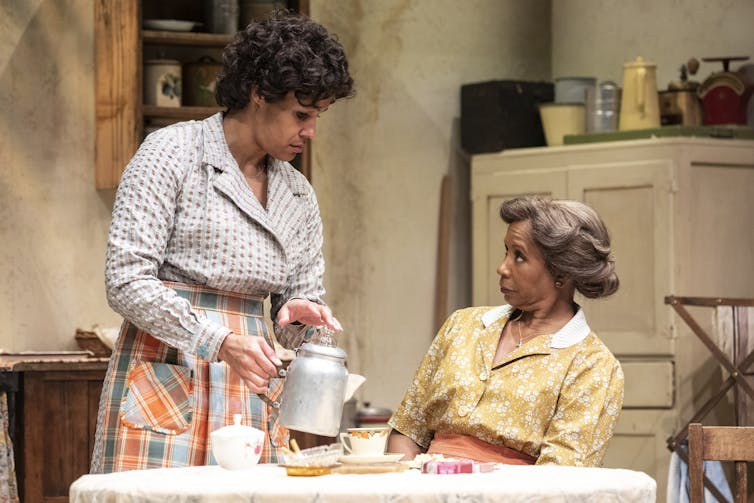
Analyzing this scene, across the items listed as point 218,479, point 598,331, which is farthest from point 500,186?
point 218,479

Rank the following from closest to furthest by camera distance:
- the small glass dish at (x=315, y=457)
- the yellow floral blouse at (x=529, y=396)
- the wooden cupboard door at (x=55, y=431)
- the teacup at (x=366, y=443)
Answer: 1. the small glass dish at (x=315, y=457)
2. the teacup at (x=366, y=443)
3. the yellow floral blouse at (x=529, y=396)
4. the wooden cupboard door at (x=55, y=431)

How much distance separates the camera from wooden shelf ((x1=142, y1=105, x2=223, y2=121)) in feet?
16.8

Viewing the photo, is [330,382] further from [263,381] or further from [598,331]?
[598,331]

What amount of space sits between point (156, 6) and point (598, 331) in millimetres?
2257

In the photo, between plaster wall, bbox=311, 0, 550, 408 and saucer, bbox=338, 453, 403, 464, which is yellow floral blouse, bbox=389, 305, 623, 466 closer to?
saucer, bbox=338, 453, 403, 464

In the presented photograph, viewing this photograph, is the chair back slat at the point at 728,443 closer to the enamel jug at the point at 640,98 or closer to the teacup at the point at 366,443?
the teacup at the point at 366,443

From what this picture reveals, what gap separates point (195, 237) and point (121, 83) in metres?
2.57

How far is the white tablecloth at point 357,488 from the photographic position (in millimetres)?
2193

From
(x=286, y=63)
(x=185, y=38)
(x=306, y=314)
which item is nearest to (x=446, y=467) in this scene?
(x=306, y=314)

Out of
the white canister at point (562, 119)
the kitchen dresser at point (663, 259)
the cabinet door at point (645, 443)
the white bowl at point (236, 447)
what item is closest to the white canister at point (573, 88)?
the white canister at point (562, 119)

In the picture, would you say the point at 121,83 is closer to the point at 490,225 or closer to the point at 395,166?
the point at 395,166

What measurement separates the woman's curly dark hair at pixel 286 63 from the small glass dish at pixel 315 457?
2.36 feet

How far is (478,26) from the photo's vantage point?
6.20 meters

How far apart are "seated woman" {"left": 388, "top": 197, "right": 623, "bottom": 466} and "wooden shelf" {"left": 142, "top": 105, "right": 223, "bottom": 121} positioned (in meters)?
2.08
